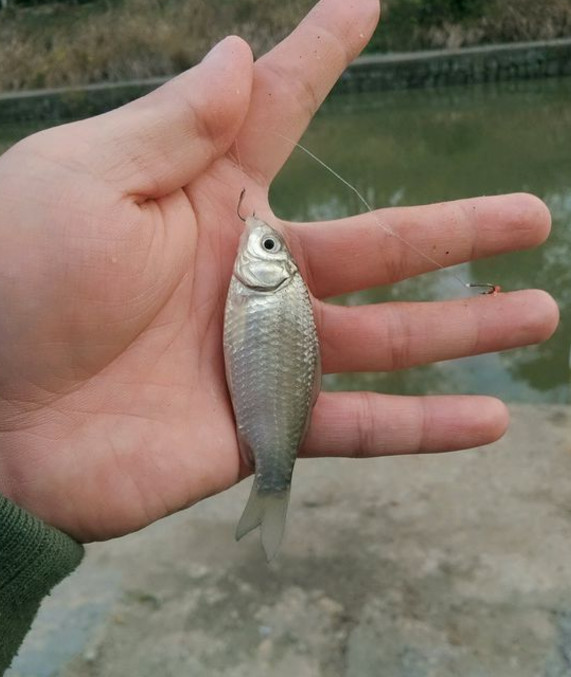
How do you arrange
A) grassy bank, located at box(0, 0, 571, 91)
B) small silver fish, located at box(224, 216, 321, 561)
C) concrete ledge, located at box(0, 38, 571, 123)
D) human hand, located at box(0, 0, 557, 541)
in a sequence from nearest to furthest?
1. human hand, located at box(0, 0, 557, 541)
2. small silver fish, located at box(224, 216, 321, 561)
3. concrete ledge, located at box(0, 38, 571, 123)
4. grassy bank, located at box(0, 0, 571, 91)

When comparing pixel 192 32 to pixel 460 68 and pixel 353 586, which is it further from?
pixel 353 586

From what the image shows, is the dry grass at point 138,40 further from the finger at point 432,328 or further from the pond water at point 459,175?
the finger at point 432,328

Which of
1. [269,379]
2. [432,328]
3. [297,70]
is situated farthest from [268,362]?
[297,70]

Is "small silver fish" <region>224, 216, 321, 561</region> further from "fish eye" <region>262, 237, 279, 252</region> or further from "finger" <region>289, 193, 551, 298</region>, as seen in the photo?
"finger" <region>289, 193, 551, 298</region>

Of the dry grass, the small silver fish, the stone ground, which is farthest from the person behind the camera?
the dry grass

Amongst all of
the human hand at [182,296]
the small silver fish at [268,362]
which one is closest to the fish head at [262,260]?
the small silver fish at [268,362]

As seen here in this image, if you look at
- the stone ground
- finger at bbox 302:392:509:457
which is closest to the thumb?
finger at bbox 302:392:509:457
